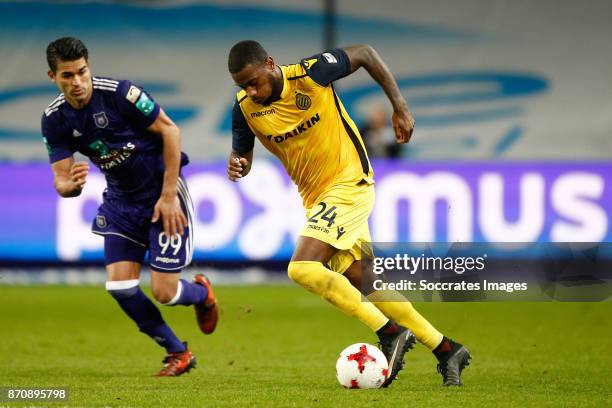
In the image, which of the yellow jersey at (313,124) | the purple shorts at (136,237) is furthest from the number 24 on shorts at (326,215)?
the purple shorts at (136,237)

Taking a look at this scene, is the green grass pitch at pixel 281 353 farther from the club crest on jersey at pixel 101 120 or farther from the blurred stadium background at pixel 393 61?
the blurred stadium background at pixel 393 61

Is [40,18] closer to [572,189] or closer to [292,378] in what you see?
[572,189]

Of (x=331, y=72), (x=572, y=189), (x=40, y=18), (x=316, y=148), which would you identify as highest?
(x=40, y=18)

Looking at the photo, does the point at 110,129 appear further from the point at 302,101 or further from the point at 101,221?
the point at 302,101

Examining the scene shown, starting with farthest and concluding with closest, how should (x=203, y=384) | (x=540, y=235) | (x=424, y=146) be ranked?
(x=424, y=146)
(x=540, y=235)
(x=203, y=384)

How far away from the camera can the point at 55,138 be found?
7.40 metres

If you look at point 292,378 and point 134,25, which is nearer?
point 292,378

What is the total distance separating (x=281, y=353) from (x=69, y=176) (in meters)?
2.72

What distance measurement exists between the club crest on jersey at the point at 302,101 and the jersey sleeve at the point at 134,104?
97 centimetres

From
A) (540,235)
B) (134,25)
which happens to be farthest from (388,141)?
(134,25)

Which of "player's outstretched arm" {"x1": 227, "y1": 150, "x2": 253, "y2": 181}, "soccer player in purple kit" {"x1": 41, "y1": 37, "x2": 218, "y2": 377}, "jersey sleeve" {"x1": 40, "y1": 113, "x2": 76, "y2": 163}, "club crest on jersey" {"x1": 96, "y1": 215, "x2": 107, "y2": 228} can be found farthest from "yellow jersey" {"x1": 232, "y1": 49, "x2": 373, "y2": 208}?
"club crest on jersey" {"x1": 96, "y1": 215, "x2": 107, "y2": 228}

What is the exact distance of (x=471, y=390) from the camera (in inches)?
266

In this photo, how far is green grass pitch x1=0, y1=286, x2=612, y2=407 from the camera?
6.51 metres

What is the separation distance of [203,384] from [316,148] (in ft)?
5.41
